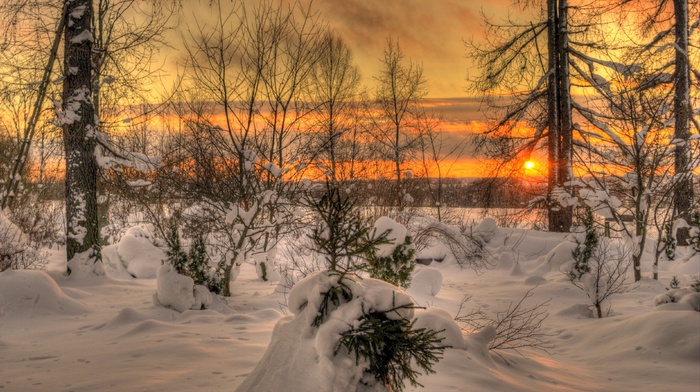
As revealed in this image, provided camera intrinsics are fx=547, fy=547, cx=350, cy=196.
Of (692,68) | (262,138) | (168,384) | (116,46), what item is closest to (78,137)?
(116,46)

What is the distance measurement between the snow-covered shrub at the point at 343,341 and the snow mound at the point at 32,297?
6.62 m

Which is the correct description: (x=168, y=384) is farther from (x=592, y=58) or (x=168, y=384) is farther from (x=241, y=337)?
(x=592, y=58)

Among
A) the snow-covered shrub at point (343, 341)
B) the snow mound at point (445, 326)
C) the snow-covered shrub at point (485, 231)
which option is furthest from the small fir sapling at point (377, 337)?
the snow-covered shrub at point (485, 231)

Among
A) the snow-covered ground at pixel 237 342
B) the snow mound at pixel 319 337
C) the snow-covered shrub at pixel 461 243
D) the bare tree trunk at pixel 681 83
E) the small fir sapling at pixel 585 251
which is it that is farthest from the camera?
the snow-covered shrub at pixel 461 243

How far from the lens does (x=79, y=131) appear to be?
10.4 m

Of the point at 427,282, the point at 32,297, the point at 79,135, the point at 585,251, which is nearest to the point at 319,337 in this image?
the point at 32,297

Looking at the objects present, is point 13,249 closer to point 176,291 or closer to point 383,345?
point 176,291

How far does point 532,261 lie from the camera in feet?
47.7

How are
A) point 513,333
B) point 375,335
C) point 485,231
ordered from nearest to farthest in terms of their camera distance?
1. point 375,335
2. point 513,333
3. point 485,231

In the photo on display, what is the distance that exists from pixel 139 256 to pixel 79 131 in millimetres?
4230

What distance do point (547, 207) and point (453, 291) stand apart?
222 inches

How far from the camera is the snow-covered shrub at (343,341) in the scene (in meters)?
2.95

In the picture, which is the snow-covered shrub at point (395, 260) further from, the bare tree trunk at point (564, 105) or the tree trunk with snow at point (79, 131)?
the bare tree trunk at point (564, 105)

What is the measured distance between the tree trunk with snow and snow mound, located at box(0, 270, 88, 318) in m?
2.09
